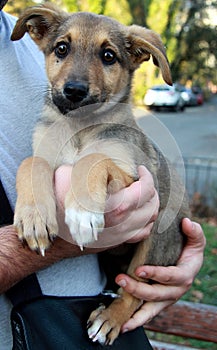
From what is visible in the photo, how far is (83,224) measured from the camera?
5.85 ft

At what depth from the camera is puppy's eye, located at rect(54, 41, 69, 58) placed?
2.31 m

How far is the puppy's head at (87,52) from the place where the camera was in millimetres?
2131

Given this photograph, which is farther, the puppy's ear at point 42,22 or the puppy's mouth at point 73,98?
the puppy's ear at point 42,22

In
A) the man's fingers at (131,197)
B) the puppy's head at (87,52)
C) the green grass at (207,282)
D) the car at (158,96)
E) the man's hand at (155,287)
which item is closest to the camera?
the man's fingers at (131,197)

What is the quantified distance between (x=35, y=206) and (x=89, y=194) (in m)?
0.21

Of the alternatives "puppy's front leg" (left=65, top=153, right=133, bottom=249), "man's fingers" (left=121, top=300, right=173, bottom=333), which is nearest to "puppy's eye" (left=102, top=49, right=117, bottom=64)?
"puppy's front leg" (left=65, top=153, right=133, bottom=249)

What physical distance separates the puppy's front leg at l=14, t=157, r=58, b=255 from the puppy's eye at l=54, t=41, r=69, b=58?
0.57 meters

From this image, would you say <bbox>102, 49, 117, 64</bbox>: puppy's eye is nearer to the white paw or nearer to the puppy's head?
the puppy's head

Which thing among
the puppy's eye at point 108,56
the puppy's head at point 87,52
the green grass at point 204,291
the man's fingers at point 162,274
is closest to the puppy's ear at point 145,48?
the puppy's head at point 87,52

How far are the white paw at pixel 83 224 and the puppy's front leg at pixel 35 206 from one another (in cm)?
7

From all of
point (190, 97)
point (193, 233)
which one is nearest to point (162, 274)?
point (193, 233)

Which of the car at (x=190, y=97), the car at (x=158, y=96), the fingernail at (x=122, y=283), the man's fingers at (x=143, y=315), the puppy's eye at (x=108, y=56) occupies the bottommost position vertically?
the car at (x=190, y=97)

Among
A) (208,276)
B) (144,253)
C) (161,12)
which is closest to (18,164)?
(144,253)

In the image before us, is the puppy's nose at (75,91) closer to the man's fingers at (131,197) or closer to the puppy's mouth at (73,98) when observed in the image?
the puppy's mouth at (73,98)
